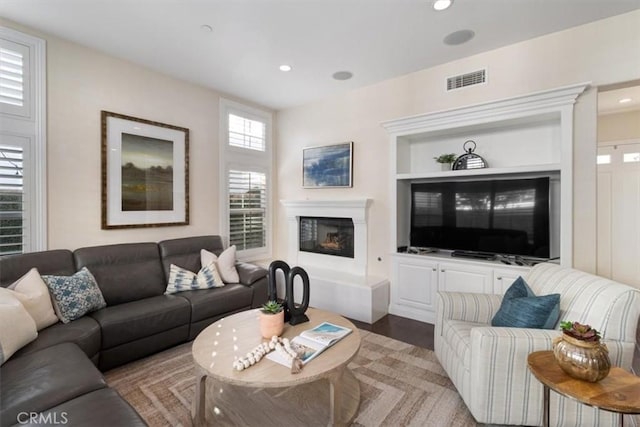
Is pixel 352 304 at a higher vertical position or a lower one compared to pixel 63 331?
lower

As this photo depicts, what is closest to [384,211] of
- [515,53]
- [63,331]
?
[515,53]

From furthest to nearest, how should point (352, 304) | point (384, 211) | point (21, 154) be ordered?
point (384, 211) < point (352, 304) < point (21, 154)

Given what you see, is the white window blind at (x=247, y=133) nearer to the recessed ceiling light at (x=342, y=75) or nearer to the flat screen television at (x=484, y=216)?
the recessed ceiling light at (x=342, y=75)

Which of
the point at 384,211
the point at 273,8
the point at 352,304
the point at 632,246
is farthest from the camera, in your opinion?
the point at 632,246

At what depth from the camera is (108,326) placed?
2.25 meters

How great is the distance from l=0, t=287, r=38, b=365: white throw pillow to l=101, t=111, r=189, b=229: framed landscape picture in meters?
1.35

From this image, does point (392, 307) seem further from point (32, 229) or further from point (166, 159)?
point (32, 229)

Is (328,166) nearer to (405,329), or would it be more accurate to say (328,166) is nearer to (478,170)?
(478,170)

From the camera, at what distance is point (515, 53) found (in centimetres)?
291

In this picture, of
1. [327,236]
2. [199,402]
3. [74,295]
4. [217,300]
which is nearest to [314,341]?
[199,402]

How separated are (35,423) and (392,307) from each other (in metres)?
3.19

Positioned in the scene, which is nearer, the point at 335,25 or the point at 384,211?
the point at 335,25

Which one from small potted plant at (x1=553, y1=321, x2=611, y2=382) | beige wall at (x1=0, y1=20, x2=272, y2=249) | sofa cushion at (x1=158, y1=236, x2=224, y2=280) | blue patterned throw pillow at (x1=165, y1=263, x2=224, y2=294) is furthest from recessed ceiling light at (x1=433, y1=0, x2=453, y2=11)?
sofa cushion at (x1=158, y1=236, x2=224, y2=280)

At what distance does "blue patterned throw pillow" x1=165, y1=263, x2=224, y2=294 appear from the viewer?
3.08 m
